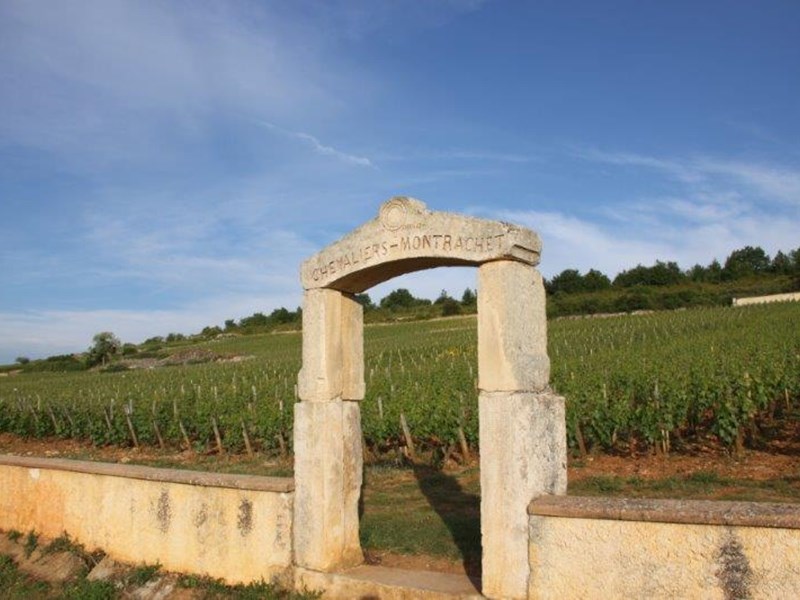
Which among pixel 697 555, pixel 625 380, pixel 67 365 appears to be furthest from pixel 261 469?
pixel 67 365

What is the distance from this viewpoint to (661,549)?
185 inches

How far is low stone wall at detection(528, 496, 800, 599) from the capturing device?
434 cm

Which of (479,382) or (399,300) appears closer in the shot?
(479,382)

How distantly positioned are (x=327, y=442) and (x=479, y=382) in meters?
1.82

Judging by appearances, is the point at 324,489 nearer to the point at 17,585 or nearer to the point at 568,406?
the point at 17,585

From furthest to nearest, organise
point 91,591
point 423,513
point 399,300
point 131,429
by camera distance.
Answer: point 399,300
point 131,429
point 423,513
point 91,591

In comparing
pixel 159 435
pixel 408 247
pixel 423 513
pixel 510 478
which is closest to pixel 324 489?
pixel 510 478

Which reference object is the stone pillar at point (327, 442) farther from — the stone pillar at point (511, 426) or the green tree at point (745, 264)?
the green tree at point (745, 264)

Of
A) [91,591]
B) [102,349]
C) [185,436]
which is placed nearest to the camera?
[91,591]

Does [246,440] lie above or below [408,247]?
below

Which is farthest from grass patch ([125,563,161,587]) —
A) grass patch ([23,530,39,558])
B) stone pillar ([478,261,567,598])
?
stone pillar ([478,261,567,598])

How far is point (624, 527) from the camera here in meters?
4.84

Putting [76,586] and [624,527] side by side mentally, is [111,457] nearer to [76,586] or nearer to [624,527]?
[76,586]

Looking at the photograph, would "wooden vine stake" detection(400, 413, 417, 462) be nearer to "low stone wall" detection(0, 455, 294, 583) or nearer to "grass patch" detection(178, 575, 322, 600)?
"low stone wall" detection(0, 455, 294, 583)
